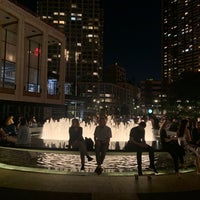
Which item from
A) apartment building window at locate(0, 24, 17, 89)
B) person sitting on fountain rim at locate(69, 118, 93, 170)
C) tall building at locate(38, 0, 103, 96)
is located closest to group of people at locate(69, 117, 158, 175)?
person sitting on fountain rim at locate(69, 118, 93, 170)

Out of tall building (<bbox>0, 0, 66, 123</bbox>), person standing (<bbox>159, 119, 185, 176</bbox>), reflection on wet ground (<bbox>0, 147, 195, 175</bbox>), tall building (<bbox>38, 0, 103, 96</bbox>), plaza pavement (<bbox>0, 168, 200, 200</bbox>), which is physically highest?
tall building (<bbox>38, 0, 103, 96</bbox>)

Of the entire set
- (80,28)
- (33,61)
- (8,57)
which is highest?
(80,28)

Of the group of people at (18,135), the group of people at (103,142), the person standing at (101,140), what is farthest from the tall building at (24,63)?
the person standing at (101,140)

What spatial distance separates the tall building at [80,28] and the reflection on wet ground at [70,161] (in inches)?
6599

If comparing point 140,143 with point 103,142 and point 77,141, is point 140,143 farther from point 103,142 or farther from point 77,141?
point 77,141

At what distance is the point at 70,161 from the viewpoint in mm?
12820

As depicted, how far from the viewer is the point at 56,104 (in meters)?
49.9

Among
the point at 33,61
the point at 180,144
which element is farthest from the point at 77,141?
the point at 33,61

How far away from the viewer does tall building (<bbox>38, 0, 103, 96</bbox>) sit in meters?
183

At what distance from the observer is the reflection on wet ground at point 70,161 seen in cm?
1118

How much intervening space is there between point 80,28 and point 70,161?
181m

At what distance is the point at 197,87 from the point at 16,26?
38405mm

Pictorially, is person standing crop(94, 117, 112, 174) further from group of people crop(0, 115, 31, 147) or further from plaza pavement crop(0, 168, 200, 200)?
group of people crop(0, 115, 31, 147)

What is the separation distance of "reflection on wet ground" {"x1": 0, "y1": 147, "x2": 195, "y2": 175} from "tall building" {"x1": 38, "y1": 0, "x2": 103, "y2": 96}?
168 meters
